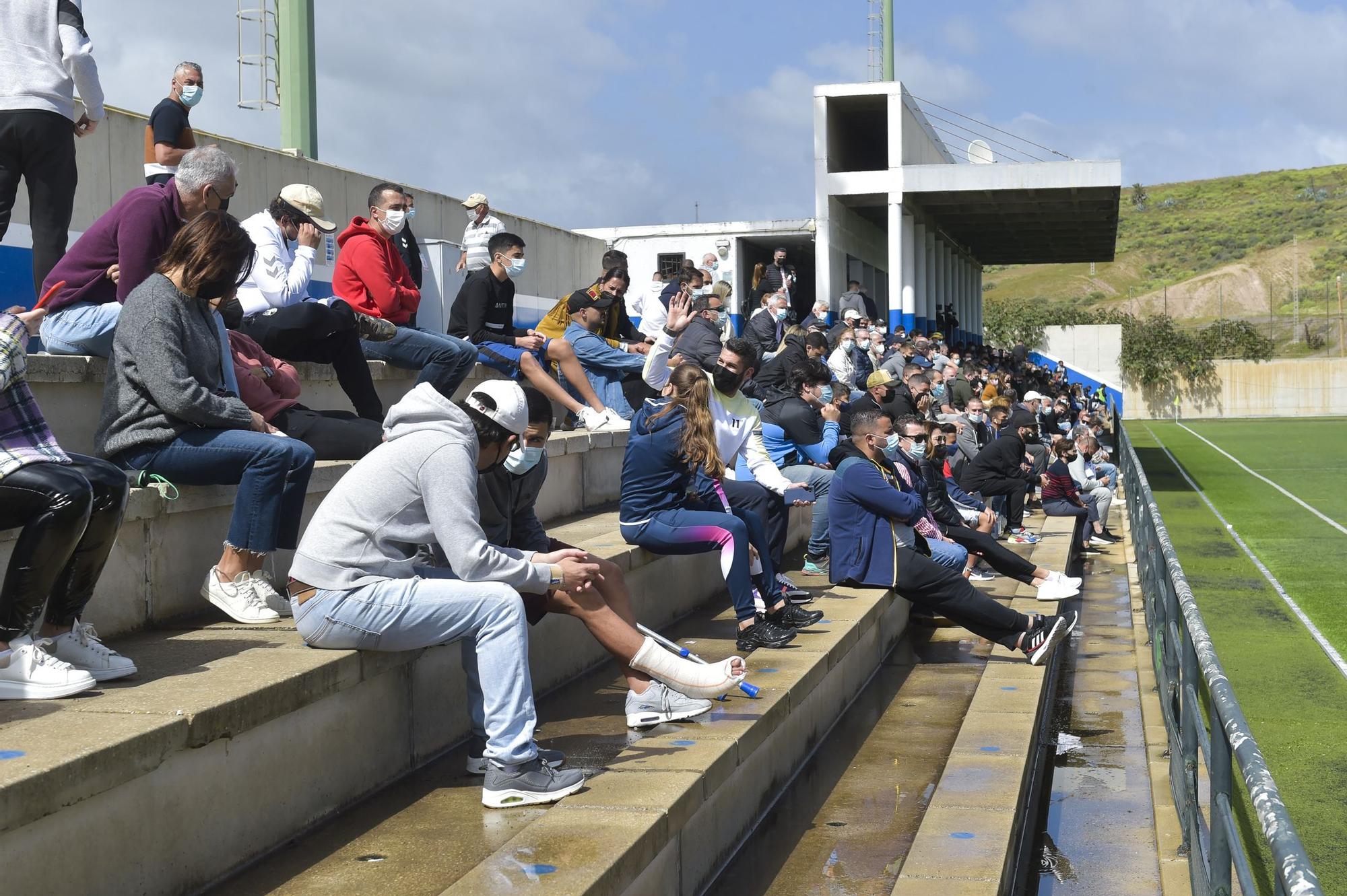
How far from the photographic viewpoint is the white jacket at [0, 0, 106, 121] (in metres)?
5.86

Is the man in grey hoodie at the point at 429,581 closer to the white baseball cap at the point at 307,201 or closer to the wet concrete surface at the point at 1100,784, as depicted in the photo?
the wet concrete surface at the point at 1100,784

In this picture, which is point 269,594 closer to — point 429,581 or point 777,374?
point 429,581

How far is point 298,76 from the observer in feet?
44.6

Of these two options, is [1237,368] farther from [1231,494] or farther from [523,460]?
[523,460]

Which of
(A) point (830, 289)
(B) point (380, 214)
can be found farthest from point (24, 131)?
(A) point (830, 289)

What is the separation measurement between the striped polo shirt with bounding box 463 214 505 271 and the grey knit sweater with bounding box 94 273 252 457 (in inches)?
300

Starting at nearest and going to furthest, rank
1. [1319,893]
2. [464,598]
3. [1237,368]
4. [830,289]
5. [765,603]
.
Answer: [1319,893]
[464,598]
[765,603]
[830,289]
[1237,368]

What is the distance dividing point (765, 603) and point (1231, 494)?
2341 centimetres

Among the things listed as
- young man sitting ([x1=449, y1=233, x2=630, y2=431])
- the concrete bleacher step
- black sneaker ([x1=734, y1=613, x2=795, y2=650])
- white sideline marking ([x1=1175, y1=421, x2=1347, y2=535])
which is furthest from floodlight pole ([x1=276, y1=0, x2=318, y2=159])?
white sideline marking ([x1=1175, y1=421, x2=1347, y2=535])

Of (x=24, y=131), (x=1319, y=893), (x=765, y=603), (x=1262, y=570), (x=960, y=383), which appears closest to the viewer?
(x=1319, y=893)

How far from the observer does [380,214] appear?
7852 mm

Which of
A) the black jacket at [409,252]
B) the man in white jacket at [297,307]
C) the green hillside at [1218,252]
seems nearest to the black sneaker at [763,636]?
the man in white jacket at [297,307]

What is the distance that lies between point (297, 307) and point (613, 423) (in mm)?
3477

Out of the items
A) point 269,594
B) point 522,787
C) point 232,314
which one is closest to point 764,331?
point 232,314
